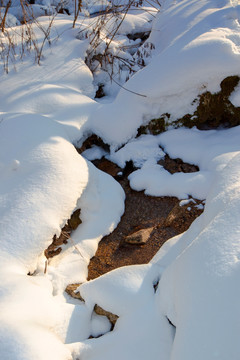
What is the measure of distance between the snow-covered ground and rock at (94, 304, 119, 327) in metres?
0.02

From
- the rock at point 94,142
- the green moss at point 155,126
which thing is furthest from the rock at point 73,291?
the green moss at point 155,126

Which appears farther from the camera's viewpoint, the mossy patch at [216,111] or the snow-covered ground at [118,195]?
the mossy patch at [216,111]

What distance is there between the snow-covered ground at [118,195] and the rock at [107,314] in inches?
0.9

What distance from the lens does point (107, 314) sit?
1345 mm

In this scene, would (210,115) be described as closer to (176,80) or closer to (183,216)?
(176,80)

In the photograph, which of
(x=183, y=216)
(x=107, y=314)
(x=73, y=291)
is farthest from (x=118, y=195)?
(x=107, y=314)

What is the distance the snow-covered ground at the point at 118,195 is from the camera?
3.62ft

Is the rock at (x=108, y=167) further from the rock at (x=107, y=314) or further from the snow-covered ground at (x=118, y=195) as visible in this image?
the rock at (x=107, y=314)

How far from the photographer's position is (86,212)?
6.34 feet

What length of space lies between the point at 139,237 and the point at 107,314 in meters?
0.56

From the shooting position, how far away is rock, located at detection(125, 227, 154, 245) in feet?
5.98

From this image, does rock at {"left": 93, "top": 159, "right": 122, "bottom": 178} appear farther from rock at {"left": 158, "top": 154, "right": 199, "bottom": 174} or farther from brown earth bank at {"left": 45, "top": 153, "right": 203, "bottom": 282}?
rock at {"left": 158, "top": 154, "right": 199, "bottom": 174}

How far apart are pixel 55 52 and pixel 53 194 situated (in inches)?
74.4

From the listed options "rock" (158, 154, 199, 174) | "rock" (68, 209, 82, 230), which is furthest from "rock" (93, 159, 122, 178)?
"rock" (68, 209, 82, 230)
